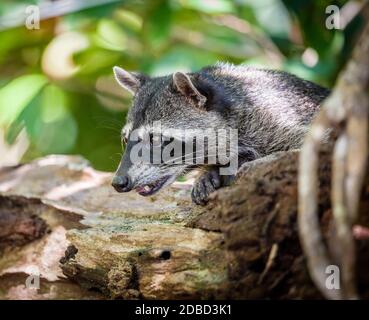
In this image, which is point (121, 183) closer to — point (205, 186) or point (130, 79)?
point (205, 186)

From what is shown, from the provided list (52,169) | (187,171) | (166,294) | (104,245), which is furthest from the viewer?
(52,169)

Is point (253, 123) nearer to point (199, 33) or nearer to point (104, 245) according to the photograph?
point (104, 245)

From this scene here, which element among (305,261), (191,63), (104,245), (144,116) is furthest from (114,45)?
(305,261)

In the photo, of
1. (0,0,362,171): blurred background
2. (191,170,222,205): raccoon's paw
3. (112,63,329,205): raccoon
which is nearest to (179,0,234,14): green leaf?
(0,0,362,171): blurred background

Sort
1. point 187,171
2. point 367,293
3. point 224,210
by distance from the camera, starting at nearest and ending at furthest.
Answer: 1. point 367,293
2. point 224,210
3. point 187,171

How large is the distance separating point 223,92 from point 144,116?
76cm

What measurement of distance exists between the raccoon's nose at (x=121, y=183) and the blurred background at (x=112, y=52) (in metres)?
2.83

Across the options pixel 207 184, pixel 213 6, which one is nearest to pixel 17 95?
pixel 213 6

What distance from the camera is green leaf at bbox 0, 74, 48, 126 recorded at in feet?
29.2

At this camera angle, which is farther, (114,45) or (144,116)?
(114,45)

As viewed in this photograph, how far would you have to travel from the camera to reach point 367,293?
416 cm

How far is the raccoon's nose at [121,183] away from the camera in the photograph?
6074 millimetres

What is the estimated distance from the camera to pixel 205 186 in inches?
243

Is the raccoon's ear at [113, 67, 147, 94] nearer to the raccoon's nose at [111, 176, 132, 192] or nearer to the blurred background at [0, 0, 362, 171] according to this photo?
the raccoon's nose at [111, 176, 132, 192]
